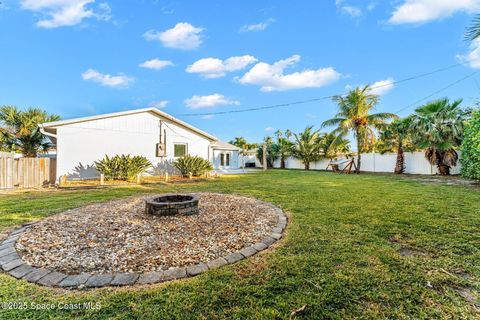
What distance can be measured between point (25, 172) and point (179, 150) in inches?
304

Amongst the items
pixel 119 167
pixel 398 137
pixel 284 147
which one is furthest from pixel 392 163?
pixel 119 167

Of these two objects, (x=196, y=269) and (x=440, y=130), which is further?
(x=440, y=130)

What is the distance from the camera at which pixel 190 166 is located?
1300cm

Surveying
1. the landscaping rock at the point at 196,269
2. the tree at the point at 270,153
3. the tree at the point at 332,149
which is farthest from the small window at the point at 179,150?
the tree at the point at 270,153

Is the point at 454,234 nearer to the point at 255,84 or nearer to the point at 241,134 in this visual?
the point at 255,84

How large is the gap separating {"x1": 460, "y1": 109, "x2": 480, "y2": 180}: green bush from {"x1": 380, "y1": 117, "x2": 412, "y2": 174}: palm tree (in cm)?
411

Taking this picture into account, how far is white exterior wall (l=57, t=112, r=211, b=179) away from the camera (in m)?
10.8

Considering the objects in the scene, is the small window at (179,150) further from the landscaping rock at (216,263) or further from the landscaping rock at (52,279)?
the landscaping rock at (216,263)

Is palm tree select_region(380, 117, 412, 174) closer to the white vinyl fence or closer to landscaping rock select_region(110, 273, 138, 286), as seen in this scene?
the white vinyl fence

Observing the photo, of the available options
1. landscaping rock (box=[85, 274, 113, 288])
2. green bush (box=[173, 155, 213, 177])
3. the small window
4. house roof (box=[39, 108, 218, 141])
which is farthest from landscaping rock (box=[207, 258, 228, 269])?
the small window

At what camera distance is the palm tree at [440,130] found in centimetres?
1081

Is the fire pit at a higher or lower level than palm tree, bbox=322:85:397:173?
lower

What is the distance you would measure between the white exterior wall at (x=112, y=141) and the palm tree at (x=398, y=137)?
13925 millimetres

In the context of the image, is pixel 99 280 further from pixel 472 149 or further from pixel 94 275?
pixel 472 149
